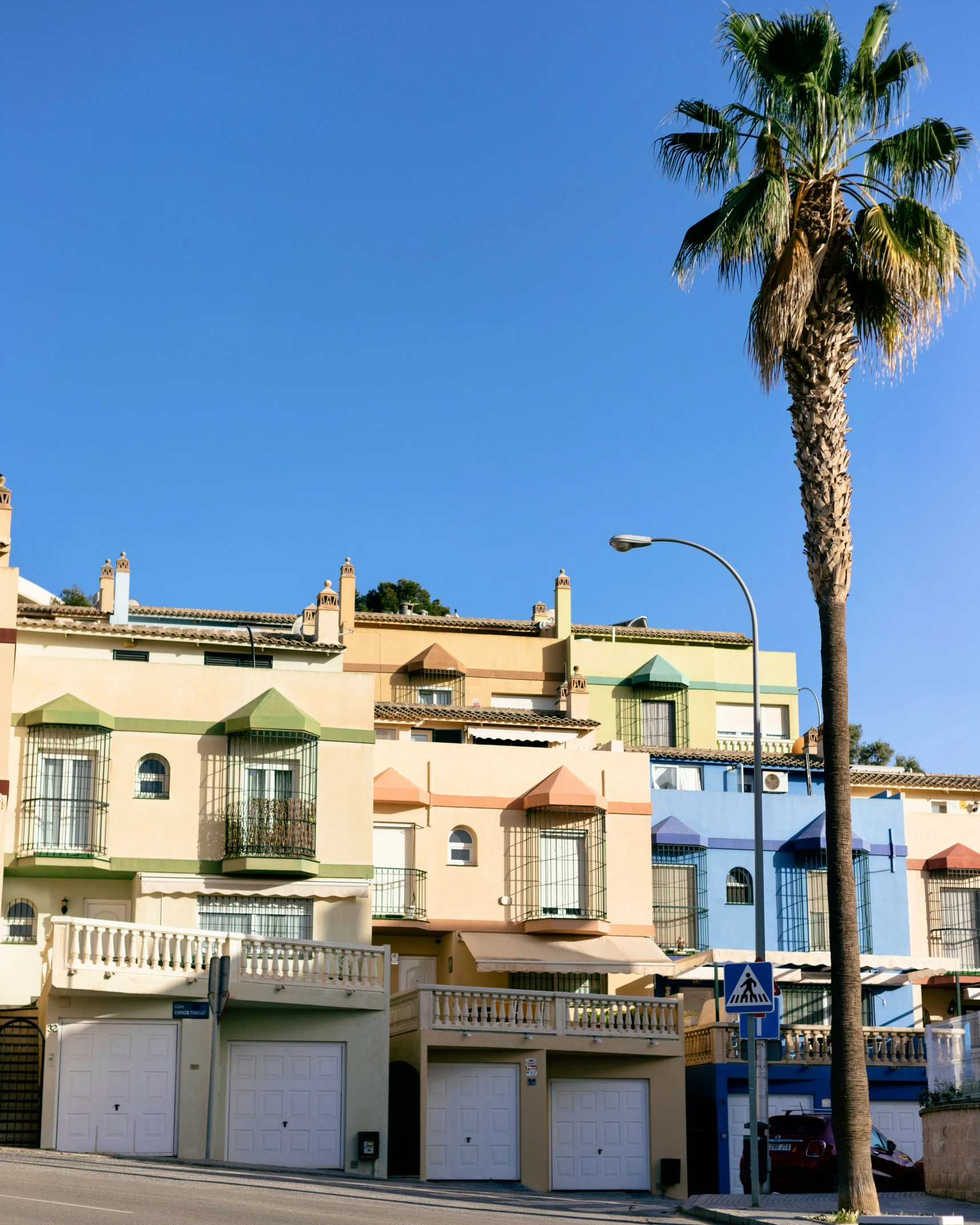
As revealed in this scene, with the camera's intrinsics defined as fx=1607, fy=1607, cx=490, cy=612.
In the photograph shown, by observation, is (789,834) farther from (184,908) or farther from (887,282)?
(887,282)

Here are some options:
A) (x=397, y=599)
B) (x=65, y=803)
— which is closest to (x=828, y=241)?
(x=65, y=803)

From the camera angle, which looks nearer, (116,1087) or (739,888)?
(116,1087)

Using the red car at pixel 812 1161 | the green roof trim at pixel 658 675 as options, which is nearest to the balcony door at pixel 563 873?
the red car at pixel 812 1161

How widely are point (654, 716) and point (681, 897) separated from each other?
37.8ft

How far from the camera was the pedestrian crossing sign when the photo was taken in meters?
21.2

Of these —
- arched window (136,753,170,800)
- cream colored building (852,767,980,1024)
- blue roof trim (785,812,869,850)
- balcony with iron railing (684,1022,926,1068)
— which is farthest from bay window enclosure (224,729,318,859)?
cream colored building (852,767,980,1024)

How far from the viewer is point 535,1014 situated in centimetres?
3262

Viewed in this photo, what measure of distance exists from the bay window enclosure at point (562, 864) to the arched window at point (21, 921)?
11.6 metres

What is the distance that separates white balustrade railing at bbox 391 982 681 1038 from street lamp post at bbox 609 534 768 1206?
350 centimetres

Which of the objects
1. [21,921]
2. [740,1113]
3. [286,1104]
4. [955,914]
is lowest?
[740,1113]

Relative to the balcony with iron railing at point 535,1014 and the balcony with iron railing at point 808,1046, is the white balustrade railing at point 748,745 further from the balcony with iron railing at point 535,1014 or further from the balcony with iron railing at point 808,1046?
the balcony with iron railing at point 535,1014

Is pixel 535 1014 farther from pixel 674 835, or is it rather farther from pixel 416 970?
pixel 674 835

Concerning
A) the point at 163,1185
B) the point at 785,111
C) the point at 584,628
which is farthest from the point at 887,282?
the point at 584,628

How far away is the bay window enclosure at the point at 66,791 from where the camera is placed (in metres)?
33.5
